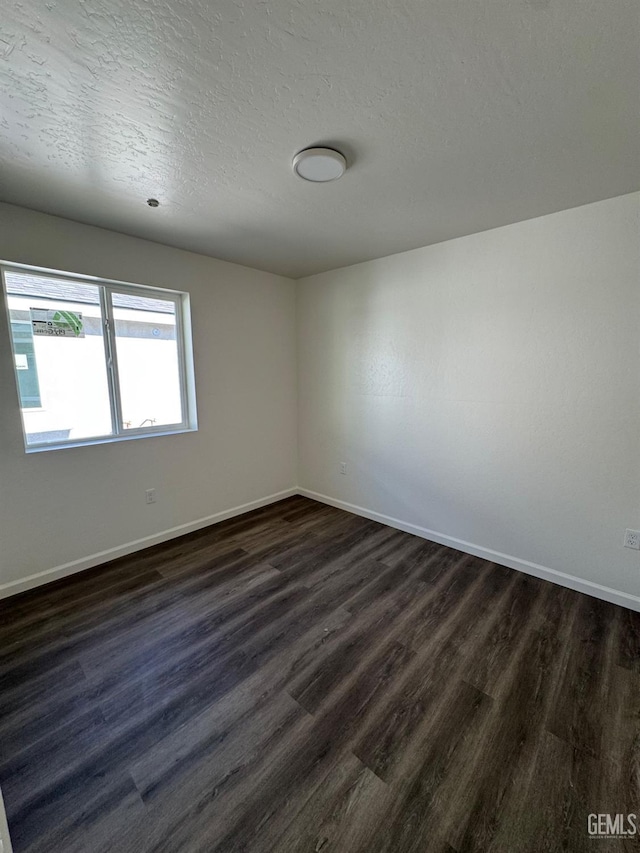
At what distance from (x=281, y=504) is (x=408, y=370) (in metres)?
2.02

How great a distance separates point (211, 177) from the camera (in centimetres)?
176

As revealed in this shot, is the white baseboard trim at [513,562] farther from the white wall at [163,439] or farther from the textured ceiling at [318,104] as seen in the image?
the textured ceiling at [318,104]

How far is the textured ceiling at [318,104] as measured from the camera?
979mm

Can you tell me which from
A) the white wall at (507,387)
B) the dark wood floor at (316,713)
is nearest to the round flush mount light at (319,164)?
the white wall at (507,387)

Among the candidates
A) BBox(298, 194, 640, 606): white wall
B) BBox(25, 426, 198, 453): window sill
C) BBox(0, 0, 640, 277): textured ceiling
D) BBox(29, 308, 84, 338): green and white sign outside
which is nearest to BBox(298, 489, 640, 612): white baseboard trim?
BBox(298, 194, 640, 606): white wall

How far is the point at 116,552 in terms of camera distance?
2.67 meters

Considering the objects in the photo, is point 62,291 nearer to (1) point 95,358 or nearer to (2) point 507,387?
(1) point 95,358

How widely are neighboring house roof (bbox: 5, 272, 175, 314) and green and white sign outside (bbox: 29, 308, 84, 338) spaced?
10cm

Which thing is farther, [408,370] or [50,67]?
[408,370]

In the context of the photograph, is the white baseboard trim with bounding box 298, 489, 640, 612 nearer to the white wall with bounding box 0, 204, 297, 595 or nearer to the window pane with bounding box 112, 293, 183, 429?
the white wall with bounding box 0, 204, 297, 595

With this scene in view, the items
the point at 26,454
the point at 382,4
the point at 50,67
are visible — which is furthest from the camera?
the point at 26,454

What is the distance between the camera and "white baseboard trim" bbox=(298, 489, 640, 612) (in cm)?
213

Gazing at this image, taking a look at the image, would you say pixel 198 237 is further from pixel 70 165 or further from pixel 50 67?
pixel 50 67

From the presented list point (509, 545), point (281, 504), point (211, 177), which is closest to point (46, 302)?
point (211, 177)
